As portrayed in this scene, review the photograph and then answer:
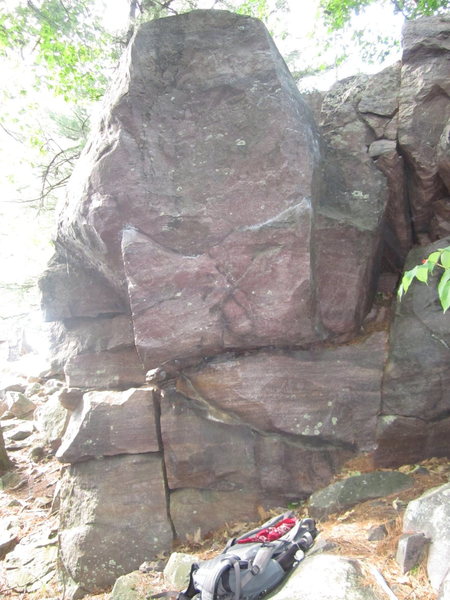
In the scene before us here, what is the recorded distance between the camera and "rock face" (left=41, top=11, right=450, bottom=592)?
5.80 metres

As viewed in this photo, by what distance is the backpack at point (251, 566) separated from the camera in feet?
11.6

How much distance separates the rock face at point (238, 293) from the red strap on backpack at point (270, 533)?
1.42m

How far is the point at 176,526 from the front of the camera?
234 inches

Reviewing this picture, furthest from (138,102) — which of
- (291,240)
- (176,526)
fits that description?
(176,526)


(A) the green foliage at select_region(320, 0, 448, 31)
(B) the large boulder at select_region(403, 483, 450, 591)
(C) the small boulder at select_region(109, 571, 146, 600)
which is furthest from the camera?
(A) the green foliage at select_region(320, 0, 448, 31)

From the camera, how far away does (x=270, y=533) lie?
4332 mm

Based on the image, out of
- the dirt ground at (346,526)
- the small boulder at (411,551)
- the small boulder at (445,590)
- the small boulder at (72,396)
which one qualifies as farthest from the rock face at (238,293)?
the small boulder at (445,590)

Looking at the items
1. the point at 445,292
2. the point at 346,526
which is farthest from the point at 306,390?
the point at 445,292

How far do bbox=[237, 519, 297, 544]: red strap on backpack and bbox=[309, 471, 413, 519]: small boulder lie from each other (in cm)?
86

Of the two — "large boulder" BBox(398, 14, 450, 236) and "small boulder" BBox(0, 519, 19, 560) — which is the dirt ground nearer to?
"small boulder" BBox(0, 519, 19, 560)

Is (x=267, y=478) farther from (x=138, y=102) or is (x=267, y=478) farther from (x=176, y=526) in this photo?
(x=138, y=102)

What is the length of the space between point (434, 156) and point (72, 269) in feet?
18.9

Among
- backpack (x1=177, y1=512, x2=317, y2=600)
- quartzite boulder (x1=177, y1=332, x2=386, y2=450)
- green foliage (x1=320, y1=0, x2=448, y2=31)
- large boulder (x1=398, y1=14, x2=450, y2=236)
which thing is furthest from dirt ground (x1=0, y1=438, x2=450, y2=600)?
green foliage (x1=320, y1=0, x2=448, y2=31)

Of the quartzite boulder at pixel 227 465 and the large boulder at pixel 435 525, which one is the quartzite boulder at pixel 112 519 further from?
the large boulder at pixel 435 525
